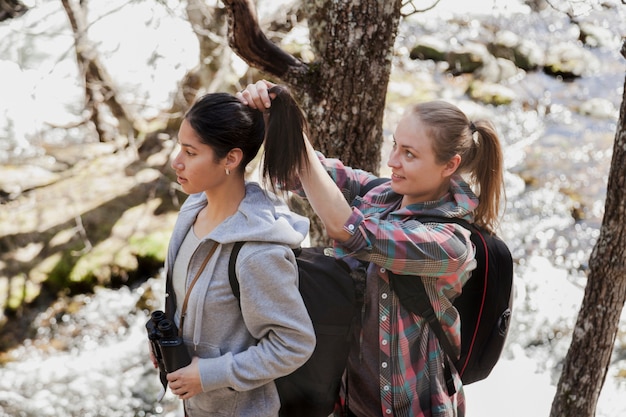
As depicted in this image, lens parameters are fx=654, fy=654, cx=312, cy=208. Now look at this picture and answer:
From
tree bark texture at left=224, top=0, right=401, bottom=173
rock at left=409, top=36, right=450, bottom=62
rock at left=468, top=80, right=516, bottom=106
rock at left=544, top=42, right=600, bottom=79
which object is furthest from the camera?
rock at left=409, top=36, right=450, bottom=62

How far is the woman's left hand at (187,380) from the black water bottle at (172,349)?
0.02 m

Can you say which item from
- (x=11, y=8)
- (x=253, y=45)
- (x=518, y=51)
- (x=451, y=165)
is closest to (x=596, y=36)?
(x=518, y=51)

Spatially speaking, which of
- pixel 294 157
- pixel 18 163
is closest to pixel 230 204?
A: pixel 294 157

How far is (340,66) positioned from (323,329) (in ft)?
3.90

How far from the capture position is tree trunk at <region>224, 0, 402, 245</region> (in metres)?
2.38

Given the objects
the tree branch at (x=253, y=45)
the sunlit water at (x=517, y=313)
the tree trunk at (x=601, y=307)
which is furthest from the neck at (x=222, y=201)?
the sunlit water at (x=517, y=313)

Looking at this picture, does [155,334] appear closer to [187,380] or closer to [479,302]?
[187,380]

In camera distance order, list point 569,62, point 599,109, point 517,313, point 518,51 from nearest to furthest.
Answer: point 517,313, point 599,109, point 569,62, point 518,51

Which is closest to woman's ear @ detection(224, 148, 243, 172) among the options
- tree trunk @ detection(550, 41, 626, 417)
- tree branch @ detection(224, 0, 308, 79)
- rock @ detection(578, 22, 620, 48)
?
tree branch @ detection(224, 0, 308, 79)

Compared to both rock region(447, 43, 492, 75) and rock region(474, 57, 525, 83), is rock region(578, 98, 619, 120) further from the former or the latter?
rock region(447, 43, 492, 75)

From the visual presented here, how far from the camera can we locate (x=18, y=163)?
6.56 metres

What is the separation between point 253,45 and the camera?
2.34 meters

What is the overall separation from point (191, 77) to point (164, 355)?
515cm

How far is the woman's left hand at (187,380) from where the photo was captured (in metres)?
1.55
